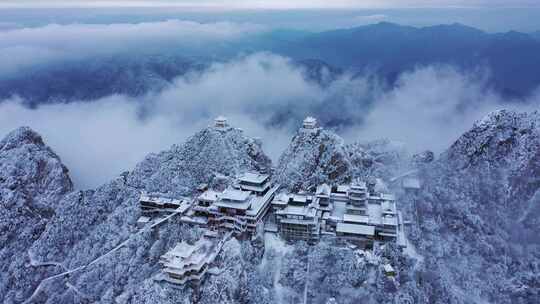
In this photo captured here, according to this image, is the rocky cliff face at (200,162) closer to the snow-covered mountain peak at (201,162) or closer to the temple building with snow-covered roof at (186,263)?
the snow-covered mountain peak at (201,162)

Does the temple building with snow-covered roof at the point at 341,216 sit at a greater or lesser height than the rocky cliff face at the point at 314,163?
lesser

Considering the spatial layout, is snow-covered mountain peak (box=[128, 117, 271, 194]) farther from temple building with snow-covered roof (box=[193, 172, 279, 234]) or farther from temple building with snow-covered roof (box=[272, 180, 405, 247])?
temple building with snow-covered roof (box=[272, 180, 405, 247])

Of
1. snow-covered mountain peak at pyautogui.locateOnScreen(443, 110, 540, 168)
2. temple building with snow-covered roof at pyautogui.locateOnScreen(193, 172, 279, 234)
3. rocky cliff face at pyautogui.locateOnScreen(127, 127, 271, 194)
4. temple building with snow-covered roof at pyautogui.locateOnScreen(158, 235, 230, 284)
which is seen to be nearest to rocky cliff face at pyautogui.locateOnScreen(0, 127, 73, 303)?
rocky cliff face at pyautogui.locateOnScreen(127, 127, 271, 194)

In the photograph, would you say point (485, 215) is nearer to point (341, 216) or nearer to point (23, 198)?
point (341, 216)

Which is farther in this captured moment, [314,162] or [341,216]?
[314,162]

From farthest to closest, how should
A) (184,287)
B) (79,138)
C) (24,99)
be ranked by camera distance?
(24,99), (79,138), (184,287)

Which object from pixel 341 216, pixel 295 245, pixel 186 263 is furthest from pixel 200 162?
pixel 341 216

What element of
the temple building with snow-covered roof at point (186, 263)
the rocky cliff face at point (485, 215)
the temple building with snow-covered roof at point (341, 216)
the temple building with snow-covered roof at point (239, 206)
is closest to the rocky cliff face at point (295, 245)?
the rocky cliff face at point (485, 215)

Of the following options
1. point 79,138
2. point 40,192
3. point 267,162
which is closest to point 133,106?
point 79,138

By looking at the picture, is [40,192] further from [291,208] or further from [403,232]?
[403,232]
